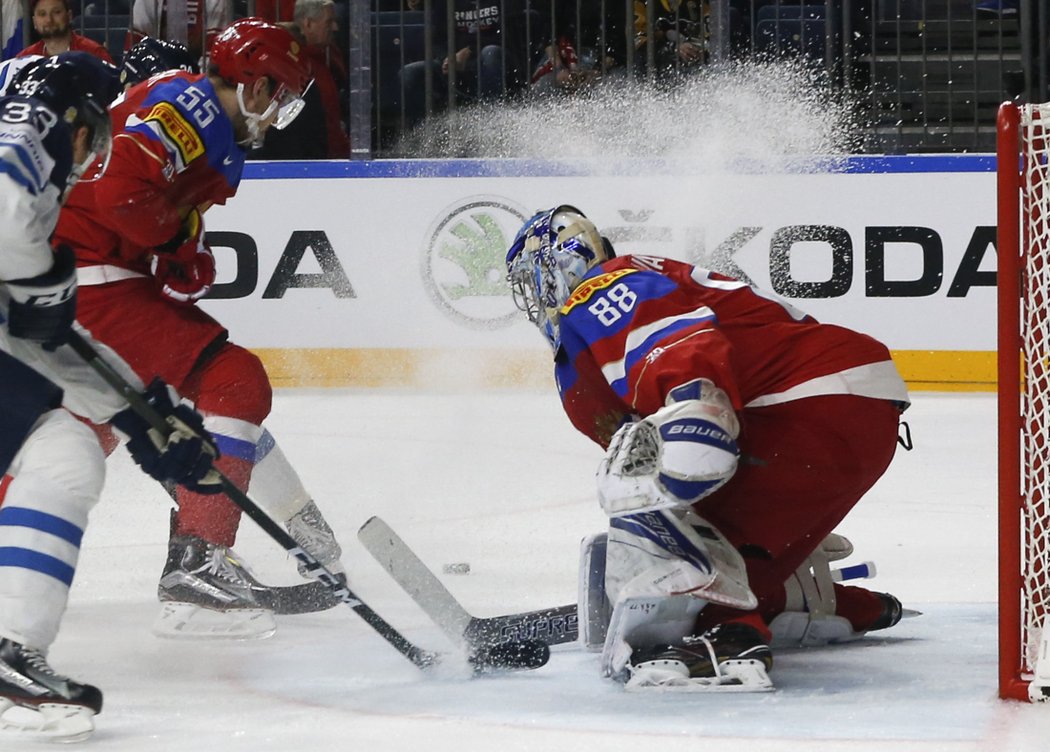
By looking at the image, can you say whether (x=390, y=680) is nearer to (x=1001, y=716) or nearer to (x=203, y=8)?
(x=1001, y=716)

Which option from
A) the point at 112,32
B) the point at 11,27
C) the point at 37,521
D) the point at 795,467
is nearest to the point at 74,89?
the point at 37,521

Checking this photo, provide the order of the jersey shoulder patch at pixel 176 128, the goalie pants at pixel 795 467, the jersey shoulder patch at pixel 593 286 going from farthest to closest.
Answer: the jersey shoulder patch at pixel 176 128 < the goalie pants at pixel 795 467 < the jersey shoulder patch at pixel 593 286

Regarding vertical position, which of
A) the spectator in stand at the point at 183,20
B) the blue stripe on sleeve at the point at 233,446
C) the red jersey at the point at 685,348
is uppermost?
the spectator in stand at the point at 183,20

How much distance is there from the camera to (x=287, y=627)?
359cm

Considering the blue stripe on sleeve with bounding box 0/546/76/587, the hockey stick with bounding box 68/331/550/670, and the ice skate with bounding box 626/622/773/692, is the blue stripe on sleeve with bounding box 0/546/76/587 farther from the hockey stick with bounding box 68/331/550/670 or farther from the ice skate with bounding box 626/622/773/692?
the ice skate with bounding box 626/622/773/692

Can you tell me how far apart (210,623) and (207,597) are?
7 cm

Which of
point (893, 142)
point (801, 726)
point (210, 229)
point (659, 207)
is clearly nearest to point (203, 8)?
point (210, 229)

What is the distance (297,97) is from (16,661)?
165 centimetres

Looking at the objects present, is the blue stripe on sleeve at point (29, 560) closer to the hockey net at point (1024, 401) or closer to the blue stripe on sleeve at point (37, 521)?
the blue stripe on sleeve at point (37, 521)

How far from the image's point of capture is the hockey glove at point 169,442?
286 cm

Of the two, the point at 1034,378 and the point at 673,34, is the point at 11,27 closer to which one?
the point at 673,34

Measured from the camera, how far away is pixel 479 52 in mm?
6957

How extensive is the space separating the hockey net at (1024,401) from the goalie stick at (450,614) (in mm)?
843

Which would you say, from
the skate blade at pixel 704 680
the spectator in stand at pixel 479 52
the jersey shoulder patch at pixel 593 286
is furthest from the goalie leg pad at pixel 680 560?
the spectator in stand at pixel 479 52
